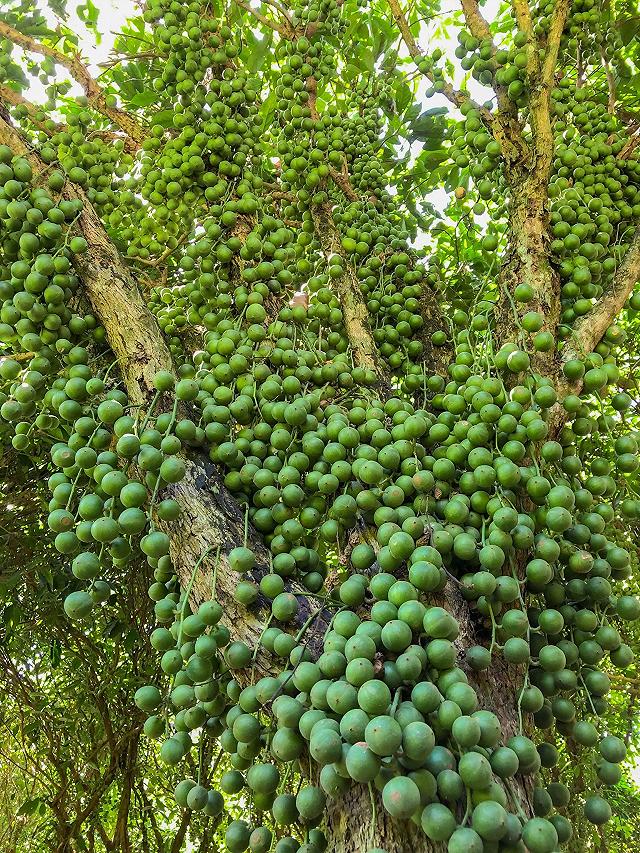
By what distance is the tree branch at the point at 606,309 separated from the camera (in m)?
1.82

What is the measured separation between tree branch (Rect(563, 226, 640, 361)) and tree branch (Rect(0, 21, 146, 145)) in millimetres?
2198

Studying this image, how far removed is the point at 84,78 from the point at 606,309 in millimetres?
2405

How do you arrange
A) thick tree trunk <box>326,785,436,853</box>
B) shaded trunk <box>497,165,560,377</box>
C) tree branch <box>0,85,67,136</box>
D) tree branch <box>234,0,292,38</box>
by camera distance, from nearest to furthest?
thick tree trunk <box>326,785,436,853</box> < shaded trunk <box>497,165,560,377</box> < tree branch <box>0,85,67,136</box> < tree branch <box>234,0,292,38</box>

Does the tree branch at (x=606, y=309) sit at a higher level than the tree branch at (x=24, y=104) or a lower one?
lower

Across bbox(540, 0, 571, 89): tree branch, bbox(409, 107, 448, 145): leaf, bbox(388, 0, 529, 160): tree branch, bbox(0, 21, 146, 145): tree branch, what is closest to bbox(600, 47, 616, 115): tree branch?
bbox(540, 0, 571, 89): tree branch

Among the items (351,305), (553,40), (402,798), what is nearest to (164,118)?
(351,305)

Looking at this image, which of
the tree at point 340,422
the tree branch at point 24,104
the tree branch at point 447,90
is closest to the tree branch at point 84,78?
the tree at point 340,422

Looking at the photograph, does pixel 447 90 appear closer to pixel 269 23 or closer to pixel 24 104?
pixel 269 23

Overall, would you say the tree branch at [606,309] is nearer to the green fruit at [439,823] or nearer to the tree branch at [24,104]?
the green fruit at [439,823]

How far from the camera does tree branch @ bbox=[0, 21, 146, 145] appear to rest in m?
2.38

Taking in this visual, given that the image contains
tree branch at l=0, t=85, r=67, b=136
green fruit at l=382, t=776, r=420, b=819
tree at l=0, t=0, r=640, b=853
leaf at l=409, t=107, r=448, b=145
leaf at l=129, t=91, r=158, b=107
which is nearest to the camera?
green fruit at l=382, t=776, r=420, b=819

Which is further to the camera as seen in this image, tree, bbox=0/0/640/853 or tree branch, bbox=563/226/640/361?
tree branch, bbox=563/226/640/361

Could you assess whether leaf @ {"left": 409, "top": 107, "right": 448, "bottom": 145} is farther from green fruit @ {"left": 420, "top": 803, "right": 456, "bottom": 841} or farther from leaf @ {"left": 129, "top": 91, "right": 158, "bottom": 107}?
green fruit @ {"left": 420, "top": 803, "right": 456, "bottom": 841}

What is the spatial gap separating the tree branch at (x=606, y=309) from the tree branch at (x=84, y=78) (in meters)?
2.20
